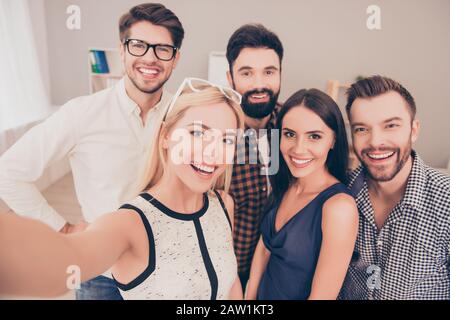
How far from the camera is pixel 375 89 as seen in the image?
2.18 ft

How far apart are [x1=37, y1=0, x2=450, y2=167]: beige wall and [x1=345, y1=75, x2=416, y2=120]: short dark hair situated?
3 cm

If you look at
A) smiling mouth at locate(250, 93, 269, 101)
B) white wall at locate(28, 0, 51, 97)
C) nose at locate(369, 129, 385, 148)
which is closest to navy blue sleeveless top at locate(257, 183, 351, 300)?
nose at locate(369, 129, 385, 148)

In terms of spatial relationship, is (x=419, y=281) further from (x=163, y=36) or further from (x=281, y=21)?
(x=163, y=36)

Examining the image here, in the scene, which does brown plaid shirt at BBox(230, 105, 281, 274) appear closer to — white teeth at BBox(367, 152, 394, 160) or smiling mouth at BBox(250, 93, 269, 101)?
smiling mouth at BBox(250, 93, 269, 101)

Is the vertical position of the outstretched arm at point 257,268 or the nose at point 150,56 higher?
the nose at point 150,56

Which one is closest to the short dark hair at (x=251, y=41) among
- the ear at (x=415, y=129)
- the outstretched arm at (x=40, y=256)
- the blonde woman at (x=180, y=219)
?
the blonde woman at (x=180, y=219)

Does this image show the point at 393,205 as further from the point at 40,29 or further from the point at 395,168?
the point at 40,29

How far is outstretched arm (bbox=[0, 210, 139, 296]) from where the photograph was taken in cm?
43

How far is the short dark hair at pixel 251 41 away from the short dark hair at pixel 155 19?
0.11m

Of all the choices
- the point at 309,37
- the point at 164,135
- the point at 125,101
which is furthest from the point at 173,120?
the point at 309,37

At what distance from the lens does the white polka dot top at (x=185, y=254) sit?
0.61 metres

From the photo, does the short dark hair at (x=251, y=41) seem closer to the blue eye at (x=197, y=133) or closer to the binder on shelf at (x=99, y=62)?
the blue eye at (x=197, y=133)

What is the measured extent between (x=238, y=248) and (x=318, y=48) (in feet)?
1.61
